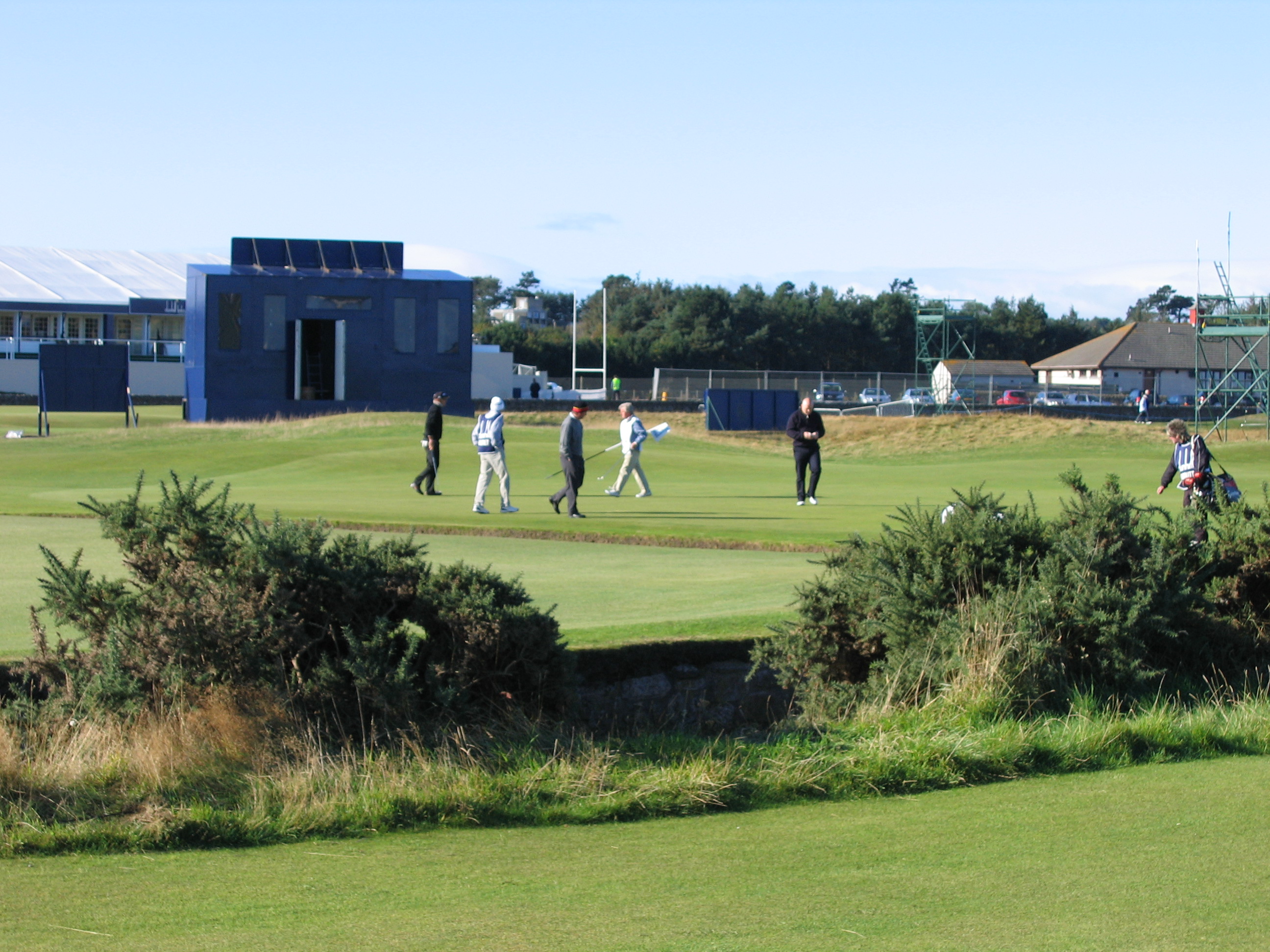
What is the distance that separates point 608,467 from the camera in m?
34.5

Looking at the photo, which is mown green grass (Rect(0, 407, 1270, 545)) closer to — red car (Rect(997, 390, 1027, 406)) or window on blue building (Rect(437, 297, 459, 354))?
window on blue building (Rect(437, 297, 459, 354))

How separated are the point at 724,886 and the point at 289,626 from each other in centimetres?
353

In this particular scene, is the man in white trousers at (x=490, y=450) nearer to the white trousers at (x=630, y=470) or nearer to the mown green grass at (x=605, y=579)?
the mown green grass at (x=605, y=579)

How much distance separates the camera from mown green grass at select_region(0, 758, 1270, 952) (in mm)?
4551

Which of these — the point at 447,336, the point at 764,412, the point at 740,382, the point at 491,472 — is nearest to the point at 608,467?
the point at 764,412

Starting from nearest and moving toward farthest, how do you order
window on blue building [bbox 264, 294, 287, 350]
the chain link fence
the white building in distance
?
window on blue building [bbox 264, 294, 287, 350], the chain link fence, the white building in distance

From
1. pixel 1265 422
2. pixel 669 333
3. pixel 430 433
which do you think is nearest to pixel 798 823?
pixel 430 433

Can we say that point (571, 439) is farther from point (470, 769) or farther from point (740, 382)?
point (740, 382)

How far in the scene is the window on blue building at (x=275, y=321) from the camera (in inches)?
1852

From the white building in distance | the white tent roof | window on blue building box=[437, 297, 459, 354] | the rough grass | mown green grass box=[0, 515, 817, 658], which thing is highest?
the white building in distance

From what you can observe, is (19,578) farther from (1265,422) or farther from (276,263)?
(1265,422)

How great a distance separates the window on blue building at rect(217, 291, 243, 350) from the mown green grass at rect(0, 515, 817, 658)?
1123 inches

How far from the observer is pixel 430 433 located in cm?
2395

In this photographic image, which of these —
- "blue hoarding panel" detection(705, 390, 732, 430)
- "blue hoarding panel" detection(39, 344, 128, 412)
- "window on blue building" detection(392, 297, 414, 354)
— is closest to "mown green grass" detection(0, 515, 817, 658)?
"blue hoarding panel" detection(39, 344, 128, 412)
